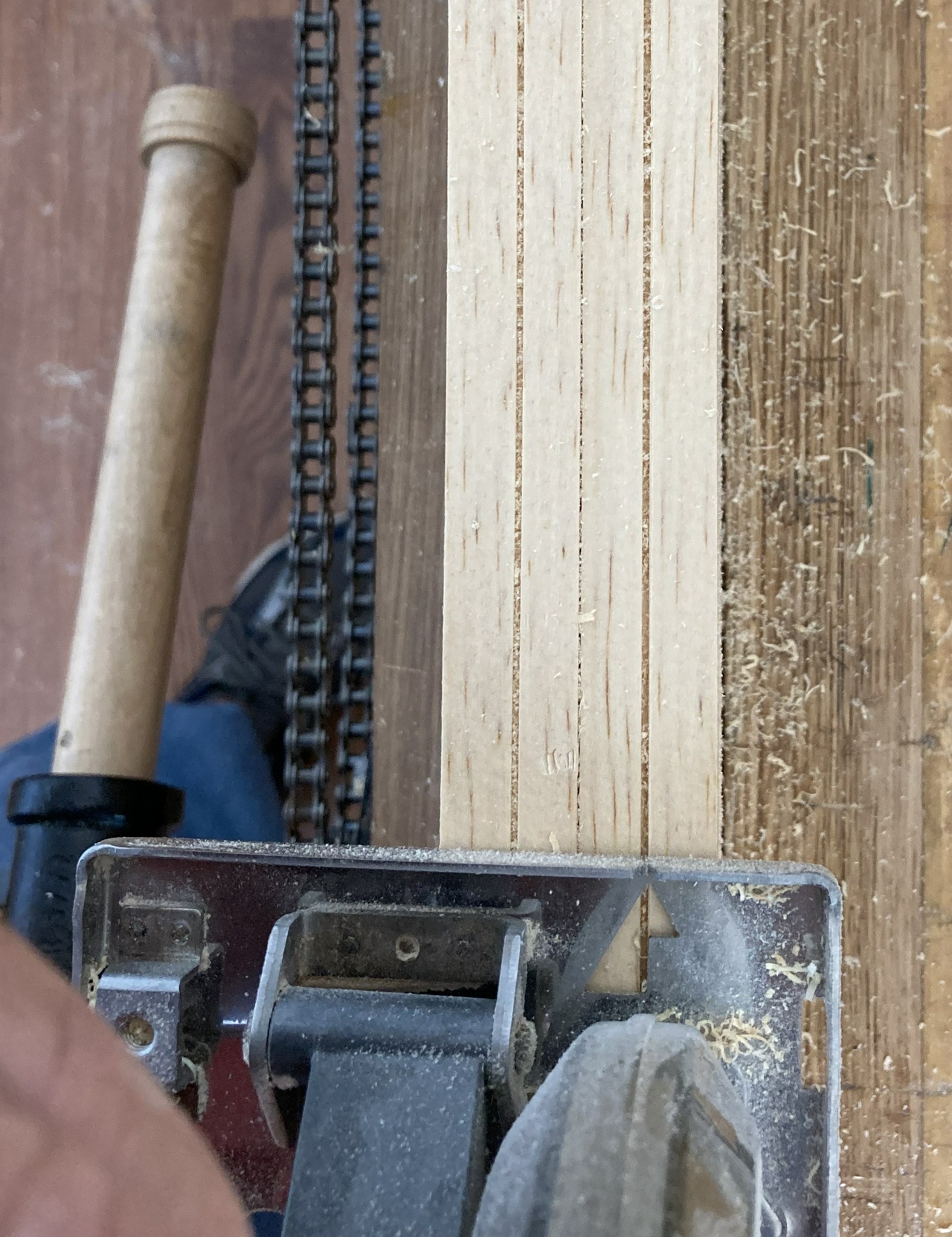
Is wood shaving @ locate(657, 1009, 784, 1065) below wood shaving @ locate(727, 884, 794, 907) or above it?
below

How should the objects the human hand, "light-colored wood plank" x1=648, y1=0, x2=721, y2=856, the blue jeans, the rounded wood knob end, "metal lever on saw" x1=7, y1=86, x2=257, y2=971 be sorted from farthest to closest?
the blue jeans
the rounded wood knob end
"metal lever on saw" x1=7, y1=86, x2=257, y2=971
"light-colored wood plank" x1=648, y1=0, x2=721, y2=856
the human hand

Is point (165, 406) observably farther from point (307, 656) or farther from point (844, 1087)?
point (844, 1087)

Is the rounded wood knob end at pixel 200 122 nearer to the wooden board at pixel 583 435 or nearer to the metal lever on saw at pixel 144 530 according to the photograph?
the metal lever on saw at pixel 144 530

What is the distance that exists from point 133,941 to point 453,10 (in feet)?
1.45

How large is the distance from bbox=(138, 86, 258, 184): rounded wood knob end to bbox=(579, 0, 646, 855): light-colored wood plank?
1.06ft

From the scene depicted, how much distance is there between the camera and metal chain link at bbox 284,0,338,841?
0.66 m

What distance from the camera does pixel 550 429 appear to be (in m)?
0.48

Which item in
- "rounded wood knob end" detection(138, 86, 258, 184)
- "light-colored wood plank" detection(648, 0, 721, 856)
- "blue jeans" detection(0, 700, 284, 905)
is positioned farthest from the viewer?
"blue jeans" detection(0, 700, 284, 905)

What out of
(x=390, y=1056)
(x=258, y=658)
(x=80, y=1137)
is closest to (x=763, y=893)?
(x=390, y=1056)

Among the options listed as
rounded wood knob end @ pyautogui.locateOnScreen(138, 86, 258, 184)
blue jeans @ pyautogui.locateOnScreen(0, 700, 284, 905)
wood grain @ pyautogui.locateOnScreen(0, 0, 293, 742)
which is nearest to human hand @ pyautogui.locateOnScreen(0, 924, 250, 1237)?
rounded wood knob end @ pyautogui.locateOnScreen(138, 86, 258, 184)

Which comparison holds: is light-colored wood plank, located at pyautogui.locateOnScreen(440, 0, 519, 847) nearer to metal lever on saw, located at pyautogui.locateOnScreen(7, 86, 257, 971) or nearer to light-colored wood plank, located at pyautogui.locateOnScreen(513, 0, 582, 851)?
light-colored wood plank, located at pyautogui.locateOnScreen(513, 0, 582, 851)

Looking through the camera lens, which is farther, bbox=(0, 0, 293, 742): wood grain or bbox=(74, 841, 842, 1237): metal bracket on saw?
bbox=(0, 0, 293, 742): wood grain

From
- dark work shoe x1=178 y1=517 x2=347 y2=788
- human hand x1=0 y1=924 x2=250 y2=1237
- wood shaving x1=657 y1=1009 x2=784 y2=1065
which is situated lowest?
wood shaving x1=657 y1=1009 x2=784 y2=1065

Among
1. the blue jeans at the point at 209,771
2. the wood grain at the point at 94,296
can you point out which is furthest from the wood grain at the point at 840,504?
the wood grain at the point at 94,296
